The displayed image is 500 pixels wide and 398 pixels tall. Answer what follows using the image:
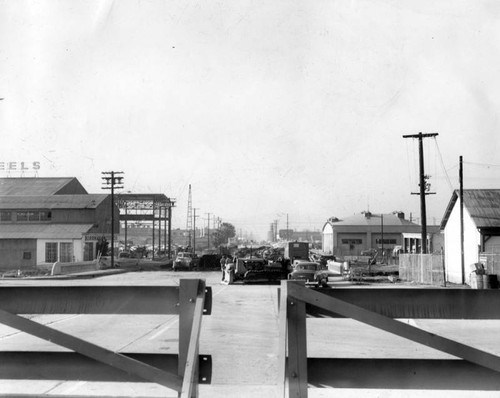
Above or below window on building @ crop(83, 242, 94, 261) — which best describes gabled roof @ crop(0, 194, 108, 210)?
above

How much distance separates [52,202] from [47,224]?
3363 millimetres

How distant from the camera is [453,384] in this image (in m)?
3.64

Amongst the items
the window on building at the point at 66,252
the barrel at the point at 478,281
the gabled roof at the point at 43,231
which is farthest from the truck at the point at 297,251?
the barrel at the point at 478,281

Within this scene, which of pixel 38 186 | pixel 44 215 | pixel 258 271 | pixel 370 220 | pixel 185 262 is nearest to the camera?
pixel 258 271

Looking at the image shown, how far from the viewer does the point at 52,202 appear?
62875 millimetres

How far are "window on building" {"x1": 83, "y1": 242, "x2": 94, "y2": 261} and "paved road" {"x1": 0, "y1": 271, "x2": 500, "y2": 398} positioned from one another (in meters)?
42.3

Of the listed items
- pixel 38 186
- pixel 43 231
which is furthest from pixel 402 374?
pixel 38 186

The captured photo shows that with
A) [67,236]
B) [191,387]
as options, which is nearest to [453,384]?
[191,387]

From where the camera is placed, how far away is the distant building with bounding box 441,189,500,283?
105 ft

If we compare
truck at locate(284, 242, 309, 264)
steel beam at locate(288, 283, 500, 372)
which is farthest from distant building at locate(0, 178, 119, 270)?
steel beam at locate(288, 283, 500, 372)

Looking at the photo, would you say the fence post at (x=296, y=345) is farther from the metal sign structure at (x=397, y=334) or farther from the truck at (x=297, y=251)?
→ the truck at (x=297, y=251)

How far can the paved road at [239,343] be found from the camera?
22.7 feet

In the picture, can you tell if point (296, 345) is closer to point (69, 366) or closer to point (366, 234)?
point (69, 366)

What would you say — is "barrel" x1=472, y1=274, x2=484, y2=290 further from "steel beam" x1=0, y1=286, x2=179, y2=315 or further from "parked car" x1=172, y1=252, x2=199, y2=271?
"parked car" x1=172, y1=252, x2=199, y2=271
